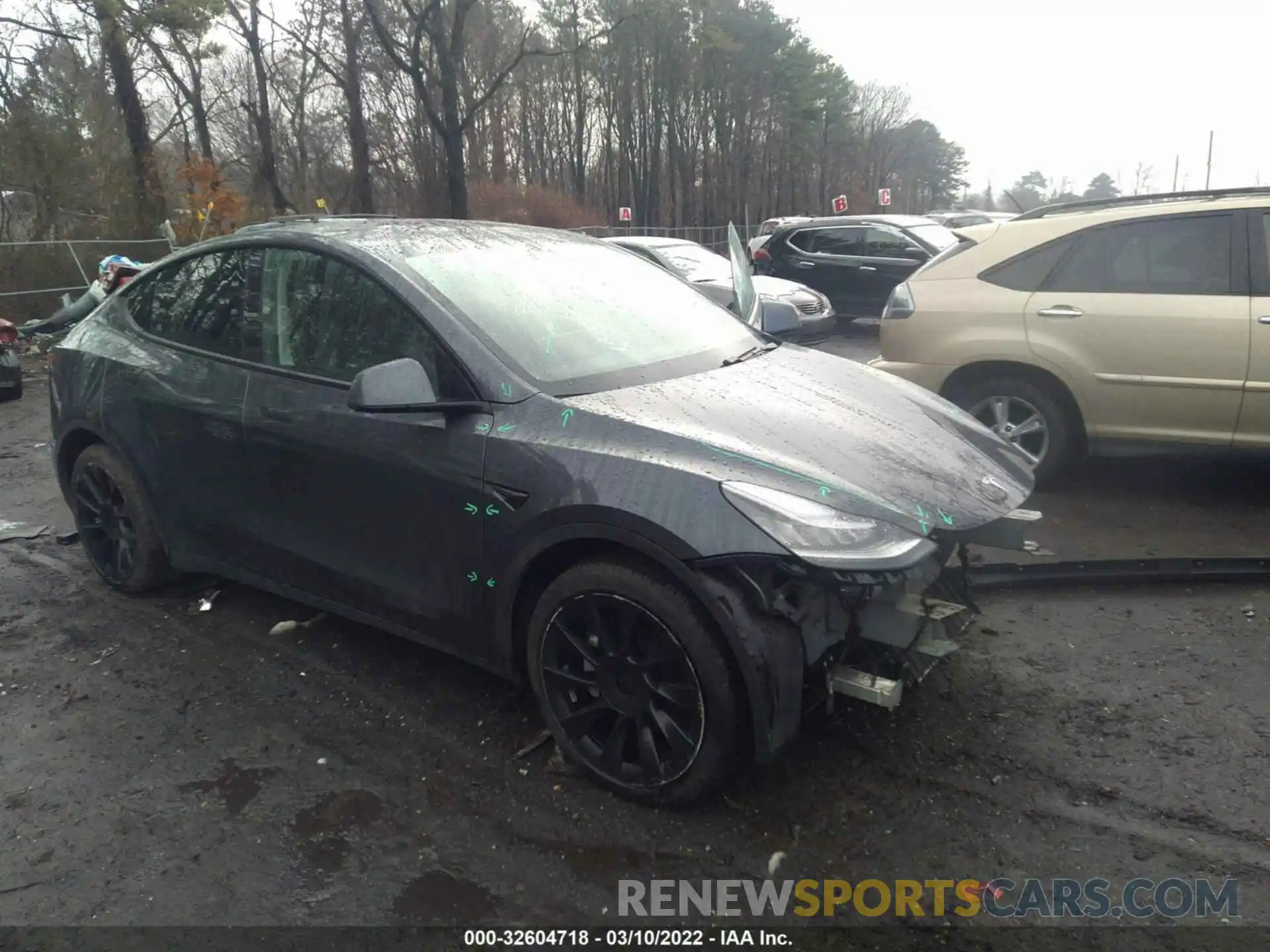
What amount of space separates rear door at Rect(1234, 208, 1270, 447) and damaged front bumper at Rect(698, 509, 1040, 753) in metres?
2.74

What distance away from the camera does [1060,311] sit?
562cm

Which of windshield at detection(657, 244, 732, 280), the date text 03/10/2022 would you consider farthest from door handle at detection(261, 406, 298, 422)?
windshield at detection(657, 244, 732, 280)

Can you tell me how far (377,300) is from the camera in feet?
11.2

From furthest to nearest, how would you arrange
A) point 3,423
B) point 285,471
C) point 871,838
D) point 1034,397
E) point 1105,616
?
point 3,423, point 1034,397, point 1105,616, point 285,471, point 871,838

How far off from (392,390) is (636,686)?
1.16m

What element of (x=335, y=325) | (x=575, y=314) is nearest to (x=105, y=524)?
(x=335, y=325)

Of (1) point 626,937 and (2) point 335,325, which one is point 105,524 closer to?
(2) point 335,325

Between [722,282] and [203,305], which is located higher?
[722,282]

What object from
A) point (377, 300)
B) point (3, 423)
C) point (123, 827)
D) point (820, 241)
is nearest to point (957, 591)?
point (377, 300)

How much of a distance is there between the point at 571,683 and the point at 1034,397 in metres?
3.87

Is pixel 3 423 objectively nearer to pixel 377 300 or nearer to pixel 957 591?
pixel 377 300

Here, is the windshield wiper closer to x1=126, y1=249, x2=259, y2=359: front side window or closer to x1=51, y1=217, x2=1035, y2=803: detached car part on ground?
x1=51, y1=217, x2=1035, y2=803: detached car part on ground

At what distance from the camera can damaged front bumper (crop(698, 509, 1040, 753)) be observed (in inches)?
104

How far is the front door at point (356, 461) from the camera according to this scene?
125 inches
